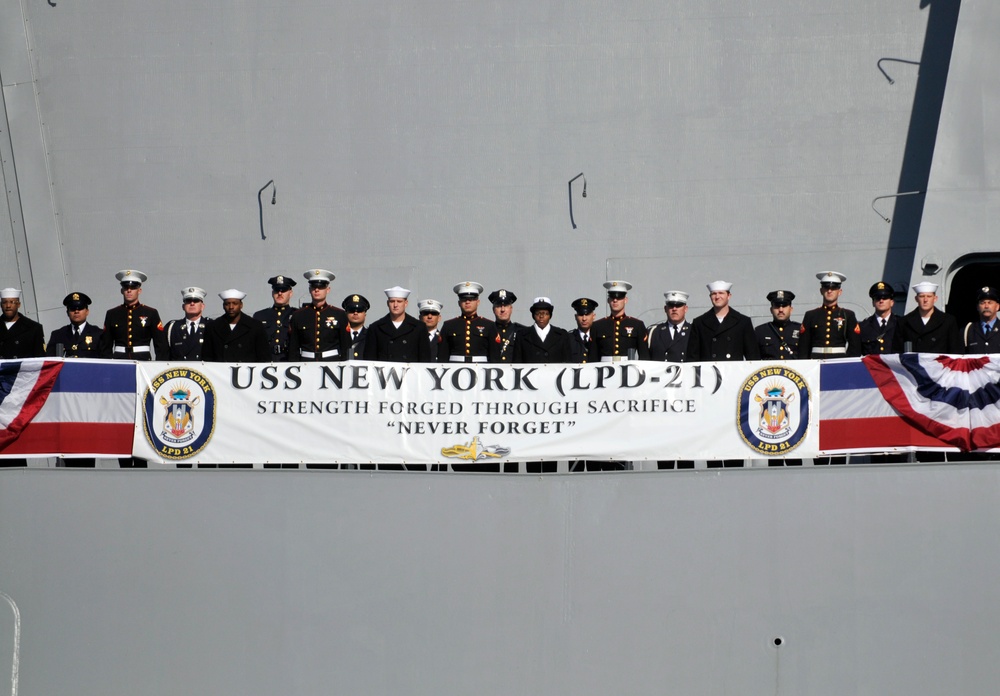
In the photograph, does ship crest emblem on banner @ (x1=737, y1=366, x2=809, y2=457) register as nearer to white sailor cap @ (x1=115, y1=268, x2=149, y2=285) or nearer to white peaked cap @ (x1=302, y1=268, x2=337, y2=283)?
white peaked cap @ (x1=302, y1=268, x2=337, y2=283)

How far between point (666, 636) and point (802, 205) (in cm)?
311

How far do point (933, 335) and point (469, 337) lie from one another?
2.58m

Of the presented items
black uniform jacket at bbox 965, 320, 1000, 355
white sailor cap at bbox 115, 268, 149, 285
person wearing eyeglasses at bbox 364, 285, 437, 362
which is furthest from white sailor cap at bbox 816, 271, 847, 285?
white sailor cap at bbox 115, 268, 149, 285

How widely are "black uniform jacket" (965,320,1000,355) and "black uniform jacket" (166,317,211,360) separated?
4.38 m

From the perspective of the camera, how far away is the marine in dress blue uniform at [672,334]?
22.0ft

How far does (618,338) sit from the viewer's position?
664cm

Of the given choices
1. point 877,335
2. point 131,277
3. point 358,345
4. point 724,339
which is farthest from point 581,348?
point 131,277

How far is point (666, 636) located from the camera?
5758 millimetres

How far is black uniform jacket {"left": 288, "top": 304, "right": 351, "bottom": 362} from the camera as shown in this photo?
6.68 metres

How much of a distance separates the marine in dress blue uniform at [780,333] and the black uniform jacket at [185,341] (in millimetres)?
3300

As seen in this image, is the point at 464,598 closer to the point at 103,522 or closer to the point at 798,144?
the point at 103,522

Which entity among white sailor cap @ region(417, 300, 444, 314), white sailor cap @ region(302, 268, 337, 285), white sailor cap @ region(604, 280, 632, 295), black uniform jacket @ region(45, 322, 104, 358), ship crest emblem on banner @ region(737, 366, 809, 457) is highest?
white sailor cap @ region(302, 268, 337, 285)

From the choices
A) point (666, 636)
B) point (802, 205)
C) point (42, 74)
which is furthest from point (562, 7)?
point (666, 636)

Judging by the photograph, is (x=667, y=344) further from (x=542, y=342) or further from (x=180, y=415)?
(x=180, y=415)
